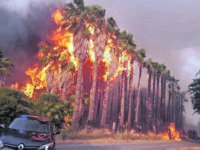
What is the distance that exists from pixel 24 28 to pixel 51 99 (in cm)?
3325

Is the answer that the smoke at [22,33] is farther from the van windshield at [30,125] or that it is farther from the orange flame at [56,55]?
the van windshield at [30,125]

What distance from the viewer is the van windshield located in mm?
7578

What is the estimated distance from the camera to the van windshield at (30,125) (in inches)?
298

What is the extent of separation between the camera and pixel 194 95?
31953 mm

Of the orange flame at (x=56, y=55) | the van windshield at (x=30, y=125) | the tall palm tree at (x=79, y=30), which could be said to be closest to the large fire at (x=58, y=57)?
the orange flame at (x=56, y=55)

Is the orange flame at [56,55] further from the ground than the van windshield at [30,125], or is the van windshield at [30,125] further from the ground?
the orange flame at [56,55]

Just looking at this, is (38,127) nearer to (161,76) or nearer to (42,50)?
(42,50)

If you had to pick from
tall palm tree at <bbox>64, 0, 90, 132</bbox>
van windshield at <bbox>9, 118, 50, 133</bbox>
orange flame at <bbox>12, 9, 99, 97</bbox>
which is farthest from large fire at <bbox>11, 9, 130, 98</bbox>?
van windshield at <bbox>9, 118, 50, 133</bbox>

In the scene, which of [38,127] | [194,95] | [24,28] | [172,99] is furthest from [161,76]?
[38,127]

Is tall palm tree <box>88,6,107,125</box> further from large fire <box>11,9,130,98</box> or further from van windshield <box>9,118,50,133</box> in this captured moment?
van windshield <box>9,118,50,133</box>

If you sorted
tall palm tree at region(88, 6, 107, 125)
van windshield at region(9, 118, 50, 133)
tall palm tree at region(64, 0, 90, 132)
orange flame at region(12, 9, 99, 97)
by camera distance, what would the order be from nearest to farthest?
1. van windshield at region(9, 118, 50, 133)
2. tall palm tree at region(64, 0, 90, 132)
3. tall palm tree at region(88, 6, 107, 125)
4. orange flame at region(12, 9, 99, 97)

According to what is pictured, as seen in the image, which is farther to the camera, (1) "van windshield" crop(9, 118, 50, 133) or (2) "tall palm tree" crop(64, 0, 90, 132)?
(2) "tall palm tree" crop(64, 0, 90, 132)

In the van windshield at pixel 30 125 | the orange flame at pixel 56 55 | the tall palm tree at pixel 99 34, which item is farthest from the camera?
the orange flame at pixel 56 55

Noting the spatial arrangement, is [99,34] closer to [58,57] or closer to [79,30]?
[79,30]
